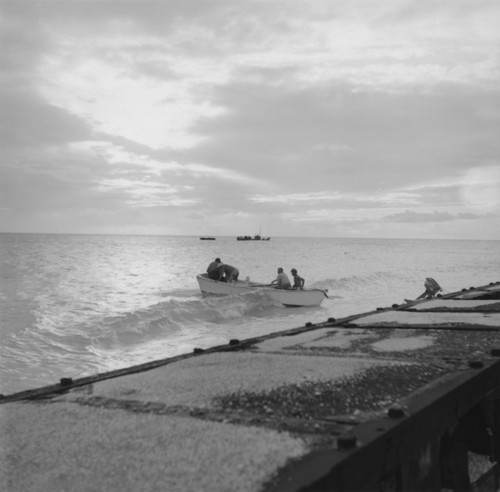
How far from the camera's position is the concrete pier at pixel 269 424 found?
9.26 ft

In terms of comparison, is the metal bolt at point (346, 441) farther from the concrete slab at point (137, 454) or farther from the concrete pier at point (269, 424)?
the concrete slab at point (137, 454)

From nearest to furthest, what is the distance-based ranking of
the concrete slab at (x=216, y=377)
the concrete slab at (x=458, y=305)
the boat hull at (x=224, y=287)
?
the concrete slab at (x=216, y=377) < the concrete slab at (x=458, y=305) < the boat hull at (x=224, y=287)

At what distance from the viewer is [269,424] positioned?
3.41m

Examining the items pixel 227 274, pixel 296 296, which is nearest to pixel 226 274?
pixel 227 274

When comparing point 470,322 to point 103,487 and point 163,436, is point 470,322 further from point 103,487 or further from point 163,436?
point 103,487

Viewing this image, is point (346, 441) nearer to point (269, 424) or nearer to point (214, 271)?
point (269, 424)

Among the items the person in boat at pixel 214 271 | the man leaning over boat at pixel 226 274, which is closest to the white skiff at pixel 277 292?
the person in boat at pixel 214 271

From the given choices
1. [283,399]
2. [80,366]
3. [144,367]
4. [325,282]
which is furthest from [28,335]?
[325,282]

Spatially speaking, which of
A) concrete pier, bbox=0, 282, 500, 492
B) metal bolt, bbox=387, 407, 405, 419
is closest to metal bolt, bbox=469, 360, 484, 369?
concrete pier, bbox=0, 282, 500, 492

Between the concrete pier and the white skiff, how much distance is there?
66.0 ft

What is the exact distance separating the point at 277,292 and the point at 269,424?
74.8ft

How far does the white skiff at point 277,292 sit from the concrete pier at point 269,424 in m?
20.1

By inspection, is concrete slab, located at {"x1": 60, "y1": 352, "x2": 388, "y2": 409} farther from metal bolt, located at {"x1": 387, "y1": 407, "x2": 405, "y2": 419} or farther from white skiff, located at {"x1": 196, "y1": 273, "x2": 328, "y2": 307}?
white skiff, located at {"x1": 196, "y1": 273, "x2": 328, "y2": 307}

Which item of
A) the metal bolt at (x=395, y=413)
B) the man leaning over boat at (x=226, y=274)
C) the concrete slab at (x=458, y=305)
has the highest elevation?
the metal bolt at (x=395, y=413)
